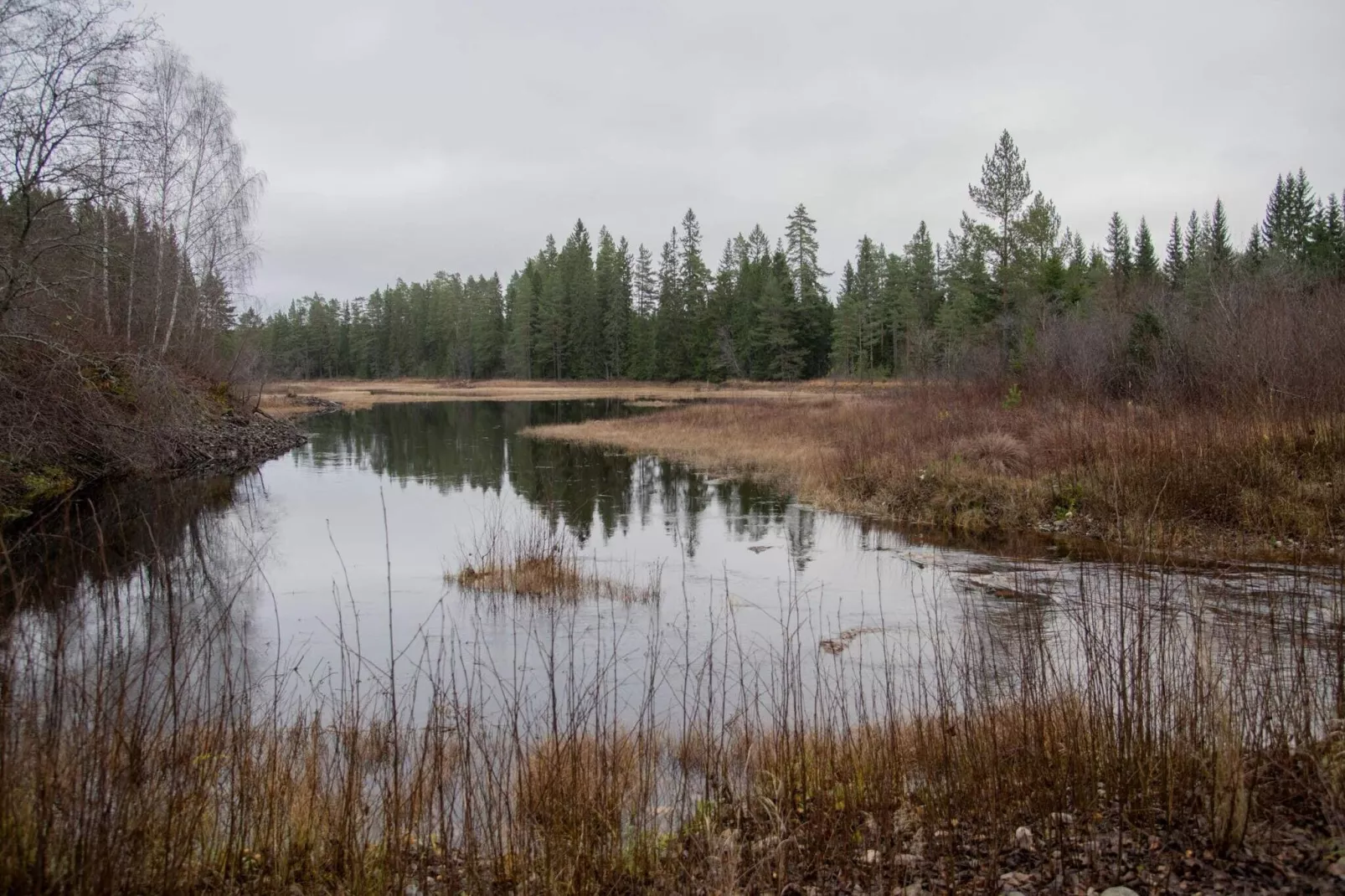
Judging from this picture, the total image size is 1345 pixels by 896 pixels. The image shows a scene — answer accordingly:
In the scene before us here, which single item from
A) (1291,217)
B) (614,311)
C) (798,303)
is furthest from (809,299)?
(1291,217)

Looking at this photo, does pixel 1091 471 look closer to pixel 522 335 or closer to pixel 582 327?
pixel 582 327

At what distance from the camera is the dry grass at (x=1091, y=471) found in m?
12.9

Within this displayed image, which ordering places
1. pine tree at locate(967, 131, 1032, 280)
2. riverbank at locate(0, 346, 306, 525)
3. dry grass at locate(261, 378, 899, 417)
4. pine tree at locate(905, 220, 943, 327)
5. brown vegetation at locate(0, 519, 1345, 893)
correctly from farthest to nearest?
pine tree at locate(905, 220, 943, 327), dry grass at locate(261, 378, 899, 417), pine tree at locate(967, 131, 1032, 280), riverbank at locate(0, 346, 306, 525), brown vegetation at locate(0, 519, 1345, 893)

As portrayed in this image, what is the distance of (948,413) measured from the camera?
2355 cm

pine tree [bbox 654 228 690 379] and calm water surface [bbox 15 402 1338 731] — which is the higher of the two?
pine tree [bbox 654 228 690 379]

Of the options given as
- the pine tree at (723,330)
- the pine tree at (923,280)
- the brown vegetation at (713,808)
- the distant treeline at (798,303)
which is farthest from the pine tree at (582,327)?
the brown vegetation at (713,808)

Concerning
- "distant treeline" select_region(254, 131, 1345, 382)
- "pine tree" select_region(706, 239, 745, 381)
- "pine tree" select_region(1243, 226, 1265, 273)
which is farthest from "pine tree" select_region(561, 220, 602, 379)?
"pine tree" select_region(1243, 226, 1265, 273)

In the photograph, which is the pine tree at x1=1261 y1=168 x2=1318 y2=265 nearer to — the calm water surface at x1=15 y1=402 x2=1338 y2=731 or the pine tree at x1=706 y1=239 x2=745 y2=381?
the pine tree at x1=706 y1=239 x2=745 y2=381

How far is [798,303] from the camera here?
6931cm

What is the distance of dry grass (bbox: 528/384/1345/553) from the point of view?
508 inches

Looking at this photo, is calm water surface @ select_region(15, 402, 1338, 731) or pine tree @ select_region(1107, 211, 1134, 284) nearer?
calm water surface @ select_region(15, 402, 1338, 731)

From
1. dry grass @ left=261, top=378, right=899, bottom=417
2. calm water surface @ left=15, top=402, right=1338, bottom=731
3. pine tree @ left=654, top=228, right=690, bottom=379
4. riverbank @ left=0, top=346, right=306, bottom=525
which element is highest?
pine tree @ left=654, top=228, right=690, bottom=379

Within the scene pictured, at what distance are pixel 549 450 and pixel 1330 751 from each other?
89.3ft

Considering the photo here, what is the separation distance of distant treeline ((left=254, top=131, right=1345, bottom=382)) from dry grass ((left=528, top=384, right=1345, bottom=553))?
10.0 m
